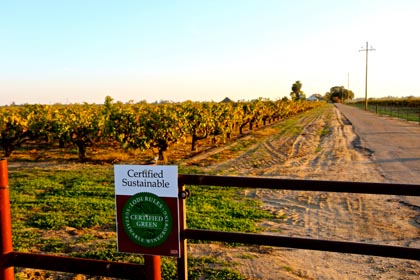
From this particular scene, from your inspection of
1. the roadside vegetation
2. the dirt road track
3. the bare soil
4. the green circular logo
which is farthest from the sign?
the dirt road track

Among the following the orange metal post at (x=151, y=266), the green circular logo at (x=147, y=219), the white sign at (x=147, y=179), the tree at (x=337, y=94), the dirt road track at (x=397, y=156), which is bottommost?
the dirt road track at (x=397, y=156)

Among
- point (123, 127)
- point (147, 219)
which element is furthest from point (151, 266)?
point (123, 127)

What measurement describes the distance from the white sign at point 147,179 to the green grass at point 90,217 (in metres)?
1.99

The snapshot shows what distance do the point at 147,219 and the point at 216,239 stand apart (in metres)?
0.50

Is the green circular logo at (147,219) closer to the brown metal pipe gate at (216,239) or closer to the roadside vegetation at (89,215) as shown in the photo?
the brown metal pipe gate at (216,239)

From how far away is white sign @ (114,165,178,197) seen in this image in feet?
8.36

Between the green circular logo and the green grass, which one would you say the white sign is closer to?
the green circular logo

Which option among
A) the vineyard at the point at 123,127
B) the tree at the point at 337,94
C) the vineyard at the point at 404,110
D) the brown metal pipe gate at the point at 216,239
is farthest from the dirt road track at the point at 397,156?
the tree at the point at 337,94

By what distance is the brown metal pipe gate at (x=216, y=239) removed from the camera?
236 cm

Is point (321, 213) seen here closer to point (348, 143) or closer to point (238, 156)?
point (238, 156)

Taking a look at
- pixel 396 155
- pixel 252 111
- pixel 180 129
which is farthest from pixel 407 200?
pixel 252 111

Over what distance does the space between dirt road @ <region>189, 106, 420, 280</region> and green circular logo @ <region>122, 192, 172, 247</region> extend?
6.72ft

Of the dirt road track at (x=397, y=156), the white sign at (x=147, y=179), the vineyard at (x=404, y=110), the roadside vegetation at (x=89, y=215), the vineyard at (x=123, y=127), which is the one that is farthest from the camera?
the vineyard at (x=404, y=110)

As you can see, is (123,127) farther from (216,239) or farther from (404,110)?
(404,110)
